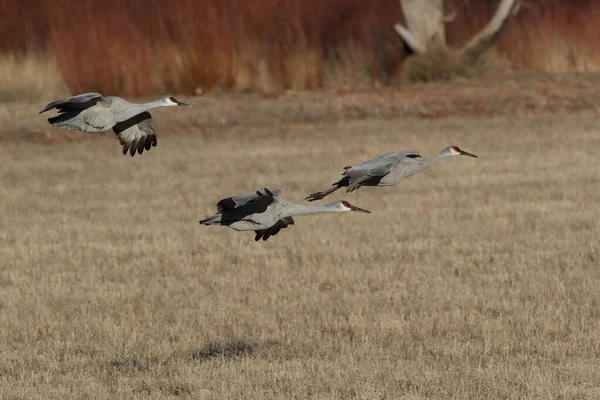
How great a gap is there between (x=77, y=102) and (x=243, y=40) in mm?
17193

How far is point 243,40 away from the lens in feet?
77.4

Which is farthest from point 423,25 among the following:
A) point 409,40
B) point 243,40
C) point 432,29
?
point 243,40

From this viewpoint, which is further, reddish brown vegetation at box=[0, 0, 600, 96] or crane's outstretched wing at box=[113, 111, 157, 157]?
reddish brown vegetation at box=[0, 0, 600, 96]

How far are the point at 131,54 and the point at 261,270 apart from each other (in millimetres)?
11993

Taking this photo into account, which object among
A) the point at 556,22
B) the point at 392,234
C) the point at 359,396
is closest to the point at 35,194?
the point at 392,234

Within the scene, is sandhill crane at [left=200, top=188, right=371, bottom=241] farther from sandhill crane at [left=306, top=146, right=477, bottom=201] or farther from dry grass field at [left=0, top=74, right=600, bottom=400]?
dry grass field at [left=0, top=74, right=600, bottom=400]

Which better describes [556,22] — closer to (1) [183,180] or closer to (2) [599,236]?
(1) [183,180]

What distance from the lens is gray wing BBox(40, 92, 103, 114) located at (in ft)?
21.4

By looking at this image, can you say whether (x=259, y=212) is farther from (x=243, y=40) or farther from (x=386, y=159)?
(x=243, y=40)

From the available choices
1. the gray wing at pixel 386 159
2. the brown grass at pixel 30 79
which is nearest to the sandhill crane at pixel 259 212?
the gray wing at pixel 386 159

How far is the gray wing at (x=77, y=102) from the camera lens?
653cm

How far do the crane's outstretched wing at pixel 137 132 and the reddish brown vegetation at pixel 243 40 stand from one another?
47.9 ft

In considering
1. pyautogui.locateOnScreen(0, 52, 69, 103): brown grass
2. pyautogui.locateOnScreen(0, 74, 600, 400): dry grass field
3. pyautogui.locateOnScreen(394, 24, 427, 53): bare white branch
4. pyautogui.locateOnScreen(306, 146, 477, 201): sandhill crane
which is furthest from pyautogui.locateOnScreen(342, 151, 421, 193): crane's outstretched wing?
pyautogui.locateOnScreen(394, 24, 427, 53): bare white branch

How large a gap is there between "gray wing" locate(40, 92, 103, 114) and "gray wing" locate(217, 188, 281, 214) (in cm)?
85
